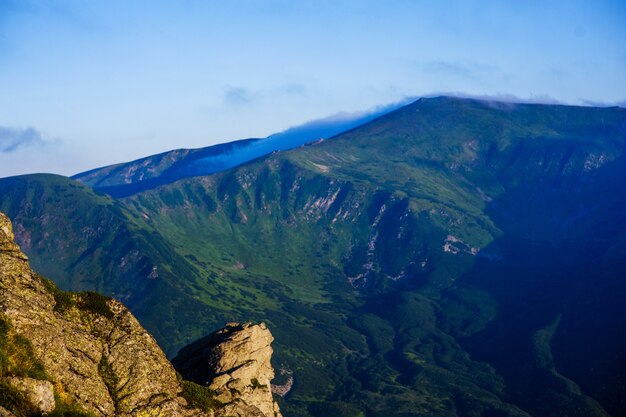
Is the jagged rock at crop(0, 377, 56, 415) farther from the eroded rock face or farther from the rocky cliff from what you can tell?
the eroded rock face

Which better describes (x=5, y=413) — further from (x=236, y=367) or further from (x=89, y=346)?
(x=236, y=367)

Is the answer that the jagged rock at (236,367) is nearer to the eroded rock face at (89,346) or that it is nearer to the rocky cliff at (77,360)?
the rocky cliff at (77,360)

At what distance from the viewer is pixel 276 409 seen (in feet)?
377

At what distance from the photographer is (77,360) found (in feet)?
262

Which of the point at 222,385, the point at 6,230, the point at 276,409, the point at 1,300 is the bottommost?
the point at 276,409

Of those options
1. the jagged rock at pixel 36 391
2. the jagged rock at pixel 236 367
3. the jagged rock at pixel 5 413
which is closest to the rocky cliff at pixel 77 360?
the jagged rock at pixel 36 391

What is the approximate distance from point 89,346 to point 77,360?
3.54 meters

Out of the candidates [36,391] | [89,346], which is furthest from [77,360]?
[36,391]

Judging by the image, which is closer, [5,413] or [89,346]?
[5,413]

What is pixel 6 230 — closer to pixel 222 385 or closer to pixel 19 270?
pixel 19 270

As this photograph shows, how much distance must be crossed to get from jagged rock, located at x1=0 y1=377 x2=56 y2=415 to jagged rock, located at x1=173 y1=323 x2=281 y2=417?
29281 millimetres

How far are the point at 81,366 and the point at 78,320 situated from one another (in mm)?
8481

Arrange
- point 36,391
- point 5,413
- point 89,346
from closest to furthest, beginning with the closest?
point 5,413 → point 36,391 → point 89,346

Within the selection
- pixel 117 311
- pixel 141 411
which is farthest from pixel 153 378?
pixel 117 311
